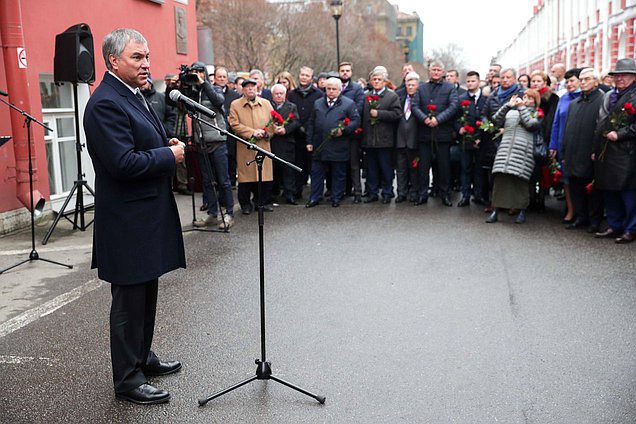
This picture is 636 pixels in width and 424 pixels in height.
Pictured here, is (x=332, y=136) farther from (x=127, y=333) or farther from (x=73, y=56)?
(x=127, y=333)

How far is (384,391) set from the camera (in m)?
4.54

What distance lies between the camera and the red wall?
972 centimetres

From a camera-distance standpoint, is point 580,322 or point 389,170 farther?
point 389,170

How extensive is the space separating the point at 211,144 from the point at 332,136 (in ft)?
7.69

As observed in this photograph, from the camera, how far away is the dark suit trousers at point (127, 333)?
14.3ft

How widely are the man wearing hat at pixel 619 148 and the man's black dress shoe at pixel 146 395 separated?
6.41 metres

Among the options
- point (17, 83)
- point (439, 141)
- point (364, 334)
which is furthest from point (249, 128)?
point (364, 334)

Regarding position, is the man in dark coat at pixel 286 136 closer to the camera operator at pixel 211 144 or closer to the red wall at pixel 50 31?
the camera operator at pixel 211 144

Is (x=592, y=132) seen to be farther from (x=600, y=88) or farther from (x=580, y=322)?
(x=580, y=322)

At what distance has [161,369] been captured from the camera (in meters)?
4.82

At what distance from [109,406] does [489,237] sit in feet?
20.0

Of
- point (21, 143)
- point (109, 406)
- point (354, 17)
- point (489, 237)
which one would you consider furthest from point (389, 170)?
point (354, 17)

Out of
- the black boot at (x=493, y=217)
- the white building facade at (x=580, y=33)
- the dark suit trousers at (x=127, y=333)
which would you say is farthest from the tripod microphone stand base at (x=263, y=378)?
the white building facade at (x=580, y=33)

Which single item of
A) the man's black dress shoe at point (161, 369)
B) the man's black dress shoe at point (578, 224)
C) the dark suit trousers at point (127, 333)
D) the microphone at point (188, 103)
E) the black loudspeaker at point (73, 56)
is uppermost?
the black loudspeaker at point (73, 56)
